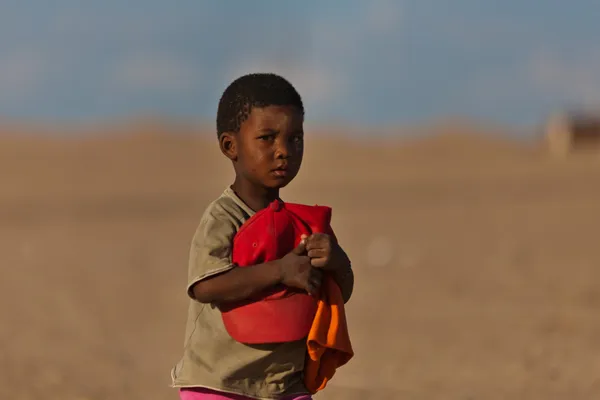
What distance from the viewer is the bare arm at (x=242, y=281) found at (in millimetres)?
3127

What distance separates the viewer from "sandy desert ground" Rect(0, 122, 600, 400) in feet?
25.5

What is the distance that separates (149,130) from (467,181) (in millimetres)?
25818

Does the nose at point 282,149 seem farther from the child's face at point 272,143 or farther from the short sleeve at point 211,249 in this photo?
the short sleeve at point 211,249

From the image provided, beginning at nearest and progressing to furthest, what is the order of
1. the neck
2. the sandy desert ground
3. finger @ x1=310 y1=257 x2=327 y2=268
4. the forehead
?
finger @ x1=310 y1=257 x2=327 y2=268, the forehead, the neck, the sandy desert ground

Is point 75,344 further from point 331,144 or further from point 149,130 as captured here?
point 149,130

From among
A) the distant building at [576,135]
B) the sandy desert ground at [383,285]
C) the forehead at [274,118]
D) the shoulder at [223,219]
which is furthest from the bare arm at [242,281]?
the distant building at [576,135]

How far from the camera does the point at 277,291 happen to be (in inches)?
126

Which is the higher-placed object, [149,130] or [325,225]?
[325,225]

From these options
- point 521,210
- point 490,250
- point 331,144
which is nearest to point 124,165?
point 331,144

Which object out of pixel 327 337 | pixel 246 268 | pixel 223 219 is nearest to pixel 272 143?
pixel 223 219

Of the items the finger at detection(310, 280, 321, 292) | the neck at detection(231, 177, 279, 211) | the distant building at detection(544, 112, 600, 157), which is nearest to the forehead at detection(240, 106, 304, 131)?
the neck at detection(231, 177, 279, 211)

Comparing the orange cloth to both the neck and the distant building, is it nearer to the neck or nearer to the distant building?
the neck

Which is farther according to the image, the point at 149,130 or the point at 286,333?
the point at 149,130

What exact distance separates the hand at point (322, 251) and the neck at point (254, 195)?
27 cm
